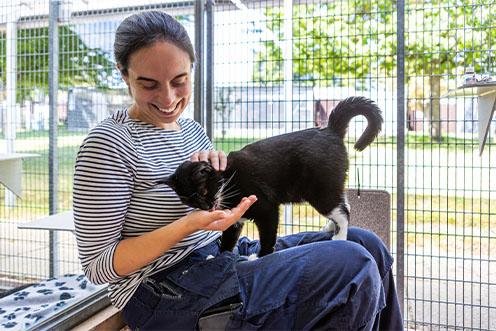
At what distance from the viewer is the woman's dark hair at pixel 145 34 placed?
1.21 m

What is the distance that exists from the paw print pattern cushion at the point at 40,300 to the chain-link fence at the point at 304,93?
2.99 feet

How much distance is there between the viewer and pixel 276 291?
1.04 meters

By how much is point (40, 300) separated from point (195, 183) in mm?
1108

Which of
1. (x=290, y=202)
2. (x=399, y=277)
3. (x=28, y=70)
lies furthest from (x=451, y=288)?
(x=28, y=70)

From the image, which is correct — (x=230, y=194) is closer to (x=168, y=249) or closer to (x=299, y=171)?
(x=299, y=171)

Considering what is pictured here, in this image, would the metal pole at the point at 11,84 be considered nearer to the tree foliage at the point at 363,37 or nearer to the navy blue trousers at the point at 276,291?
the tree foliage at the point at 363,37

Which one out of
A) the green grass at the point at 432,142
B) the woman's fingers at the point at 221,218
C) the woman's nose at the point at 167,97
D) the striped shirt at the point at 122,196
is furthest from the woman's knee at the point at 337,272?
the green grass at the point at 432,142

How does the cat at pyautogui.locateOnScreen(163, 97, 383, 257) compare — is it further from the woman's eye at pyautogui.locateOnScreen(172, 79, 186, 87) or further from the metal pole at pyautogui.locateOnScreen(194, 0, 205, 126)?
the metal pole at pyautogui.locateOnScreen(194, 0, 205, 126)

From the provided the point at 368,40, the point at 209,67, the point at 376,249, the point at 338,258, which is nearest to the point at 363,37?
the point at 368,40

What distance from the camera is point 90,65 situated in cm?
341

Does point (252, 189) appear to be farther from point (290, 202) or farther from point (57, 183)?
point (57, 183)

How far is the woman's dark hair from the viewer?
1.21 metres

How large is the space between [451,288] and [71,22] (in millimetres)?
3084

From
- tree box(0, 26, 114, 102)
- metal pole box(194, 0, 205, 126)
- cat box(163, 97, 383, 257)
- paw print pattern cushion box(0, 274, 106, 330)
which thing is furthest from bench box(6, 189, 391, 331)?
tree box(0, 26, 114, 102)
